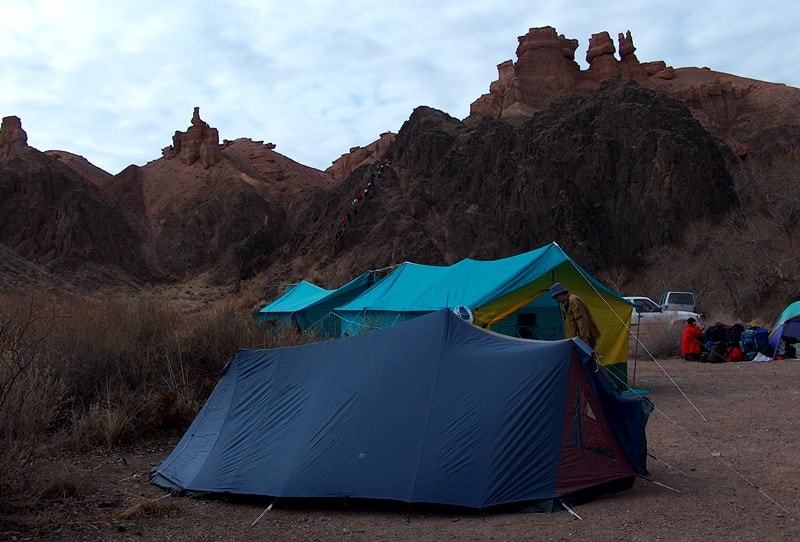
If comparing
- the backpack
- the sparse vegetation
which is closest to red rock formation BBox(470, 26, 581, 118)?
the backpack

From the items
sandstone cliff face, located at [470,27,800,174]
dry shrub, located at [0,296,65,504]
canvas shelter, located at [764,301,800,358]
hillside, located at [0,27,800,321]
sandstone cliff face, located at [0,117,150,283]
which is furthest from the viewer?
sandstone cliff face, located at [470,27,800,174]

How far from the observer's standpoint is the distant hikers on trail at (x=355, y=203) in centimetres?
4662

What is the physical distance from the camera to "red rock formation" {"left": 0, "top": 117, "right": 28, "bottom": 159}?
6725 centimetres

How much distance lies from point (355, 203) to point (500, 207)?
9351mm

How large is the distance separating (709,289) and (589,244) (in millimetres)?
9930

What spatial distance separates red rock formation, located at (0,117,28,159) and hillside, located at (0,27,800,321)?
0.61 feet

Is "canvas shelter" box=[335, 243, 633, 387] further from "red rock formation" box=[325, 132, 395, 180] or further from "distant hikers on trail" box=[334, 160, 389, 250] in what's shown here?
"red rock formation" box=[325, 132, 395, 180]

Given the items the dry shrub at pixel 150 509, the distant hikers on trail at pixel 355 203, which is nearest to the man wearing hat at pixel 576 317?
the dry shrub at pixel 150 509

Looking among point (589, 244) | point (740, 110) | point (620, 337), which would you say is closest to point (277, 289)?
point (589, 244)

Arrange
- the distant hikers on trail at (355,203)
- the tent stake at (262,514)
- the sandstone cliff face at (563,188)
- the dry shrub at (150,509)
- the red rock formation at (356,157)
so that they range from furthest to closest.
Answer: the red rock formation at (356,157) < the distant hikers on trail at (355,203) < the sandstone cliff face at (563,188) < the dry shrub at (150,509) < the tent stake at (262,514)

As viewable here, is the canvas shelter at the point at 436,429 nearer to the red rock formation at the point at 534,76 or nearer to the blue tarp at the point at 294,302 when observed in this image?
the blue tarp at the point at 294,302

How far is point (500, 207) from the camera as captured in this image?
46.5 m

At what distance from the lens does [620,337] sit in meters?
12.1

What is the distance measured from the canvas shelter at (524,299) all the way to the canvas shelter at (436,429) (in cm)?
491
